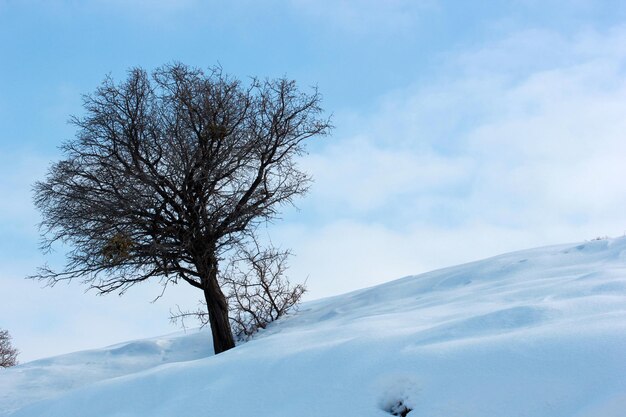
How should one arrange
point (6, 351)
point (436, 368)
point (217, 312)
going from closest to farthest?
point (436, 368), point (217, 312), point (6, 351)

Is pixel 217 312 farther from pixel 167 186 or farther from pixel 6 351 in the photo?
pixel 6 351

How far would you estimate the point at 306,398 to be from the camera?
5.66 m

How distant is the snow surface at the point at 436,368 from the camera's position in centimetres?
479

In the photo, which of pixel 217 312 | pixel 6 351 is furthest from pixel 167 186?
pixel 6 351

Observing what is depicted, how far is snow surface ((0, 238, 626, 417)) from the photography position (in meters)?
4.79

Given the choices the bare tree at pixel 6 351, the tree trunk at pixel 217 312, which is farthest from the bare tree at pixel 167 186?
the bare tree at pixel 6 351

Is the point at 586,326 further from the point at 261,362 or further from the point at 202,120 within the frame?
the point at 202,120

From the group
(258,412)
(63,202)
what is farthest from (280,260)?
(258,412)

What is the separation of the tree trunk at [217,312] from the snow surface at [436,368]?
468 centimetres

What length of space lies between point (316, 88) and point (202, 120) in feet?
9.34

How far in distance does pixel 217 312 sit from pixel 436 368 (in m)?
8.63

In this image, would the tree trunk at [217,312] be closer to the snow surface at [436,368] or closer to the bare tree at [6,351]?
the snow surface at [436,368]

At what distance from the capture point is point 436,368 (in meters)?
5.43

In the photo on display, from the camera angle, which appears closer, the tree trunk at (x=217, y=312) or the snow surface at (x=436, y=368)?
the snow surface at (x=436, y=368)
